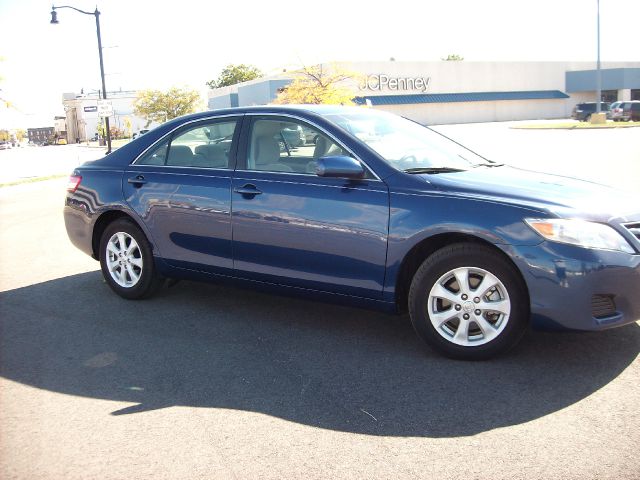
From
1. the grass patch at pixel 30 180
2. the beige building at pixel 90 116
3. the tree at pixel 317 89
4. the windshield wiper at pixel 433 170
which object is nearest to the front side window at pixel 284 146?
the windshield wiper at pixel 433 170

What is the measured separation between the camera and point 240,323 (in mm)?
5477

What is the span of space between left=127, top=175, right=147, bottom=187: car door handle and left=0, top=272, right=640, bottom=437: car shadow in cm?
108

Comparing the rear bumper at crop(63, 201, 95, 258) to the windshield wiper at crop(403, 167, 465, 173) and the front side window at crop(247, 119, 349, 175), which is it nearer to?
the front side window at crop(247, 119, 349, 175)

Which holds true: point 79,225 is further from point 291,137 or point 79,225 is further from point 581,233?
point 581,233

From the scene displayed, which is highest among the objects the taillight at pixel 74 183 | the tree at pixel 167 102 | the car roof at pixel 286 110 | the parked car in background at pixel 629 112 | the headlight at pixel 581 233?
the tree at pixel 167 102

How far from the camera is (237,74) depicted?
118 metres

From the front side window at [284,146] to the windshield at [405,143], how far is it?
0.22 m

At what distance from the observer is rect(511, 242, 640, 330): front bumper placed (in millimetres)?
4039

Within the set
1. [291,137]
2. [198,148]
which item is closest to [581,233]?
[291,137]

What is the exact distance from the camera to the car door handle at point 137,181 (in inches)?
234

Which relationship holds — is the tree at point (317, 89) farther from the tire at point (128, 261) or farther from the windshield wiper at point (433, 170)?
the windshield wiper at point (433, 170)

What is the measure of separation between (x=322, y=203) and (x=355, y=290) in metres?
0.66

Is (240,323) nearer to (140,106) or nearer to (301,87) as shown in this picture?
(301,87)

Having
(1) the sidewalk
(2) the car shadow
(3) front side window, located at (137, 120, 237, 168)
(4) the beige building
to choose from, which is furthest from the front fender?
(4) the beige building
